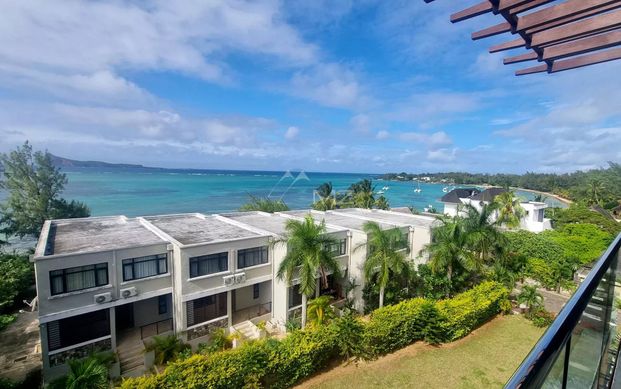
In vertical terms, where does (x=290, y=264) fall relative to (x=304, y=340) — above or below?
above

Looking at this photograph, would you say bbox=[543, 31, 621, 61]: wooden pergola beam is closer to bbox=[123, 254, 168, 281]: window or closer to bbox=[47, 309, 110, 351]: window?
bbox=[123, 254, 168, 281]: window

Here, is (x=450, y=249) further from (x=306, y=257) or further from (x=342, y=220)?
(x=306, y=257)

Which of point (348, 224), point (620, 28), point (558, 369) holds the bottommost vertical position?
point (348, 224)

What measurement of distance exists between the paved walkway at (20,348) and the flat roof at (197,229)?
7.70 metres

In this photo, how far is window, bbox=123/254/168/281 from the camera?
563 inches

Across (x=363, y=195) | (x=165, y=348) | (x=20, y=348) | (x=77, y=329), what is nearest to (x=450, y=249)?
(x=165, y=348)

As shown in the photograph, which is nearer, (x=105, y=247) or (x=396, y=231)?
(x=105, y=247)

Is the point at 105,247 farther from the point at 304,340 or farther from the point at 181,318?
the point at 304,340

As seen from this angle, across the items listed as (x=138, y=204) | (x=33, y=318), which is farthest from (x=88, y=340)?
(x=138, y=204)

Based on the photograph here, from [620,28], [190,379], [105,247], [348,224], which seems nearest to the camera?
[620,28]

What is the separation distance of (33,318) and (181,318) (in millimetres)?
10226

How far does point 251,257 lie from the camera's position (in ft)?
57.0

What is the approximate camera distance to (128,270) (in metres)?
14.3

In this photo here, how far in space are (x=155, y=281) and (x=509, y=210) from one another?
1358 inches
